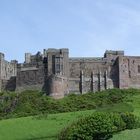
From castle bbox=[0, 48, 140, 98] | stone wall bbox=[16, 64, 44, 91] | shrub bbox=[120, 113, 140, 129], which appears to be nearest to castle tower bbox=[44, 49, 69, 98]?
castle bbox=[0, 48, 140, 98]

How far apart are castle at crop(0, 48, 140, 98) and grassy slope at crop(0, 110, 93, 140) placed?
25.4 m

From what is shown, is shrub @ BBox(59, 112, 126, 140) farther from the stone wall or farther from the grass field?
the stone wall

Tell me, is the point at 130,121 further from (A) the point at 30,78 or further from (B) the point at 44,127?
(A) the point at 30,78

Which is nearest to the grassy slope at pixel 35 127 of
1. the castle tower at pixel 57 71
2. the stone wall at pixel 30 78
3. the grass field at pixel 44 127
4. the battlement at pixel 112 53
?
the grass field at pixel 44 127

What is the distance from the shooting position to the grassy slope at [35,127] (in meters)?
58.5

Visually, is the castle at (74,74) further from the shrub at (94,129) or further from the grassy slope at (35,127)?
the shrub at (94,129)

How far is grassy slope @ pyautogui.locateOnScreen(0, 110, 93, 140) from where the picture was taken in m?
58.5

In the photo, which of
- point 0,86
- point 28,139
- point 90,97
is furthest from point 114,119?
point 0,86

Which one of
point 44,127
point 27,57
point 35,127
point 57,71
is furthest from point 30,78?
point 44,127

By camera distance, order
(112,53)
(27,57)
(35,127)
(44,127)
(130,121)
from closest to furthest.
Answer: (130,121), (44,127), (35,127), (112,53), (27,57)

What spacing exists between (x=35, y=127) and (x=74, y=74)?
3506 centimetres

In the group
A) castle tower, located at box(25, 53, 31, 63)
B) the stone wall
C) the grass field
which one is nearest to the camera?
the grass field

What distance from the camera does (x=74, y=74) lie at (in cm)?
9806

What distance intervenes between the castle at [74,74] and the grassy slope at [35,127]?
→ 2542 cm
